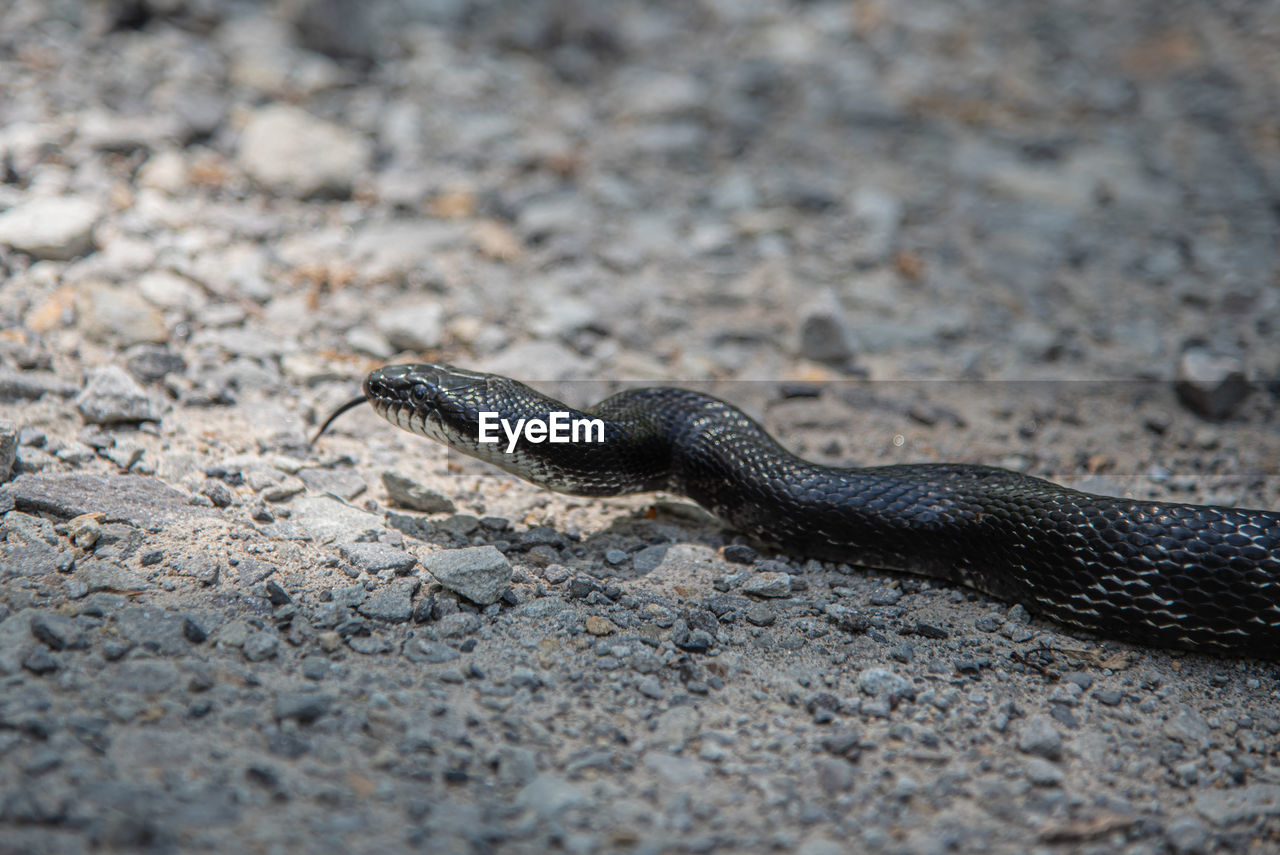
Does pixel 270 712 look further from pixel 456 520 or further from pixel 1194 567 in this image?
pixel 1194 567

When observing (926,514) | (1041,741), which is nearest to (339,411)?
(926,514)

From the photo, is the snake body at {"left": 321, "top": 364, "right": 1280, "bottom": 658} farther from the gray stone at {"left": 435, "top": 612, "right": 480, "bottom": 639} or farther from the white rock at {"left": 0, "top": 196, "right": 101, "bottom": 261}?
the white rock at {"left": 0, "top": 196, "right": 101, "bottom": 261}

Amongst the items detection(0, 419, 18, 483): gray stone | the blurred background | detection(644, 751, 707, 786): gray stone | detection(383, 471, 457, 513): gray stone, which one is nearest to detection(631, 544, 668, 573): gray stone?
detection(383, 471, 457, 513): gray stone

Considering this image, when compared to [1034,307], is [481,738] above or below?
below

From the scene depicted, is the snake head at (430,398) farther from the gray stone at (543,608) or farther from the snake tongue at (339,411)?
the gray stone at (543,608)

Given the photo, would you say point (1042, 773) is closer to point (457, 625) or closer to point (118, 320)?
Answer: point (457, 625)

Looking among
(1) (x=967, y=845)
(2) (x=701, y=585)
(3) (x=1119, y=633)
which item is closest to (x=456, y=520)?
(2) (x=701, y=585)
